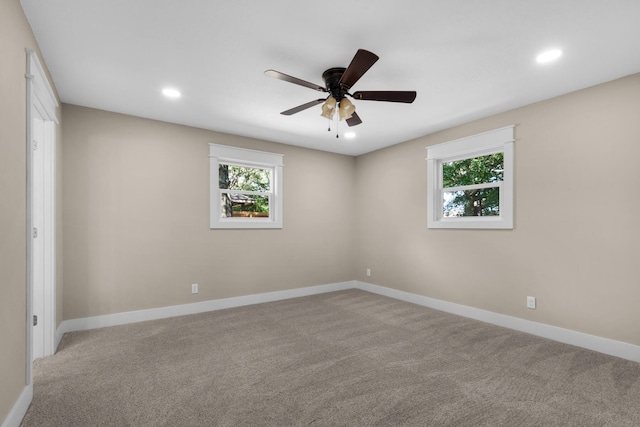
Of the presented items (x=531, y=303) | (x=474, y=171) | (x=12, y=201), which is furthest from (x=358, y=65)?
(x=531, y=303)

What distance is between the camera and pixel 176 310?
12.9 ft

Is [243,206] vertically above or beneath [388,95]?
beneath

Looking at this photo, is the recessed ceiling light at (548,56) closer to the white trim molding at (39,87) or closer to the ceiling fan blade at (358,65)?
the ceiling fan blade at (358,65)

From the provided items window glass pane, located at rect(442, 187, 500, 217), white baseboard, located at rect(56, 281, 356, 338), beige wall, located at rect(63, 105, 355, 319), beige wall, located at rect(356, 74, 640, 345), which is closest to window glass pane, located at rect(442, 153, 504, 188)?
window glass pane, located at rect(442, 187, 500, 217)

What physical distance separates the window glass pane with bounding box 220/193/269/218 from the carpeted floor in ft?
5.24

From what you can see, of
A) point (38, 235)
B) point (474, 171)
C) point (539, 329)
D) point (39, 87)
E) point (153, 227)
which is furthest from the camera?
point (474, 171)

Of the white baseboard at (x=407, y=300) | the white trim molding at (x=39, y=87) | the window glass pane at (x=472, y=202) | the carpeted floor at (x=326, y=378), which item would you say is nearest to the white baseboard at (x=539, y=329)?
the white baseboard at (x=407, y=300)

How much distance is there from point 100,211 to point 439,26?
12.5 feet

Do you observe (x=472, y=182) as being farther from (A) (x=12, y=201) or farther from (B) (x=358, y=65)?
(A) (x=12, y=201)

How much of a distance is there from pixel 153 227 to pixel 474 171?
4147 millimetres

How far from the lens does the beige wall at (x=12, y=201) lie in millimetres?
1631

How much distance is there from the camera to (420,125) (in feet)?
13.4

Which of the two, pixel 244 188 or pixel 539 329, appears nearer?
pixel 539 329

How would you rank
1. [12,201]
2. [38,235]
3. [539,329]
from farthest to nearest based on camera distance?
[539,329] < [38,235] < [12,201]
